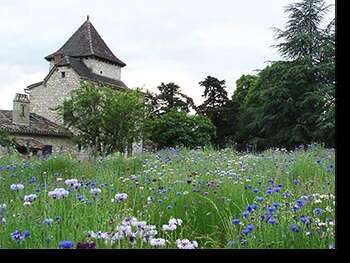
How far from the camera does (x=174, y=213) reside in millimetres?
3420

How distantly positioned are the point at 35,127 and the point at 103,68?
10668 mm

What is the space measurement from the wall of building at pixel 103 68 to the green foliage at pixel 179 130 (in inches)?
326

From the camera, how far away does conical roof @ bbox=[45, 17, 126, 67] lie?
41094 millimetres

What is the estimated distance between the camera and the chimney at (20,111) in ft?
105

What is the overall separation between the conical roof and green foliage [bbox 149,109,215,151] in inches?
366

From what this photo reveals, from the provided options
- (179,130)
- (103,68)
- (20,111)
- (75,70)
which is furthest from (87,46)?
(179,130)

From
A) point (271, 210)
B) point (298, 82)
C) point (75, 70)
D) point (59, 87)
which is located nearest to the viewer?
point (271, 210)

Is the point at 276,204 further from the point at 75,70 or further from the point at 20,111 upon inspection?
the point at 75,70
